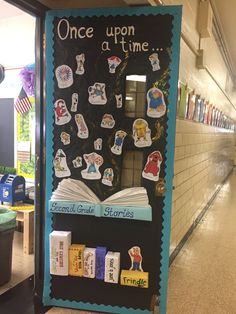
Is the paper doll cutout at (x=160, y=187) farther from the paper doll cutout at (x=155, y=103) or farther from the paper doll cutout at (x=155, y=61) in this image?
the paper doll cutout at (x=155, y=61)

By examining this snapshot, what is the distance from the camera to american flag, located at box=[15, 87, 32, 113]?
12.8 ft

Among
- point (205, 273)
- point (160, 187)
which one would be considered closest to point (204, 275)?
point (205, 273)

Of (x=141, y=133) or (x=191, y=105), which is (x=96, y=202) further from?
(x=191, y=105)

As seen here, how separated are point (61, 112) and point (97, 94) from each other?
0.29 m

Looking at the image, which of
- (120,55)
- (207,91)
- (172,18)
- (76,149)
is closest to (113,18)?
(120,55)

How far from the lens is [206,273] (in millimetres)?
2752

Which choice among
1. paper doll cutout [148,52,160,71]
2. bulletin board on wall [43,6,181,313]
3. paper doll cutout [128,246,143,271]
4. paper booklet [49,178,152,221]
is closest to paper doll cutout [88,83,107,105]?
bulletin board on wall [43,6,181,313]

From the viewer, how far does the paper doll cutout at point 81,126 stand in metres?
1.94

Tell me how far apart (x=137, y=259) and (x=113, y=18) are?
1648mm

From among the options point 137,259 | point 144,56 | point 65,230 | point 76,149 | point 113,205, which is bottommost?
point 137,259

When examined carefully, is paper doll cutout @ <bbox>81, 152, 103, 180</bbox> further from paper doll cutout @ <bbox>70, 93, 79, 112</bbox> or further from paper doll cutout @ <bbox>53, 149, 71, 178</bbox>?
paper doll cutout @ <bbox>70, 93, 79, 112</bbox>

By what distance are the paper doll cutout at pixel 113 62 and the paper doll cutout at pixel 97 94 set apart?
0.12m

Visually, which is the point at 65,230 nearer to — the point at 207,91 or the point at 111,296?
the point at 111,296

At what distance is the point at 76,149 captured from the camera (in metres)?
1.98
